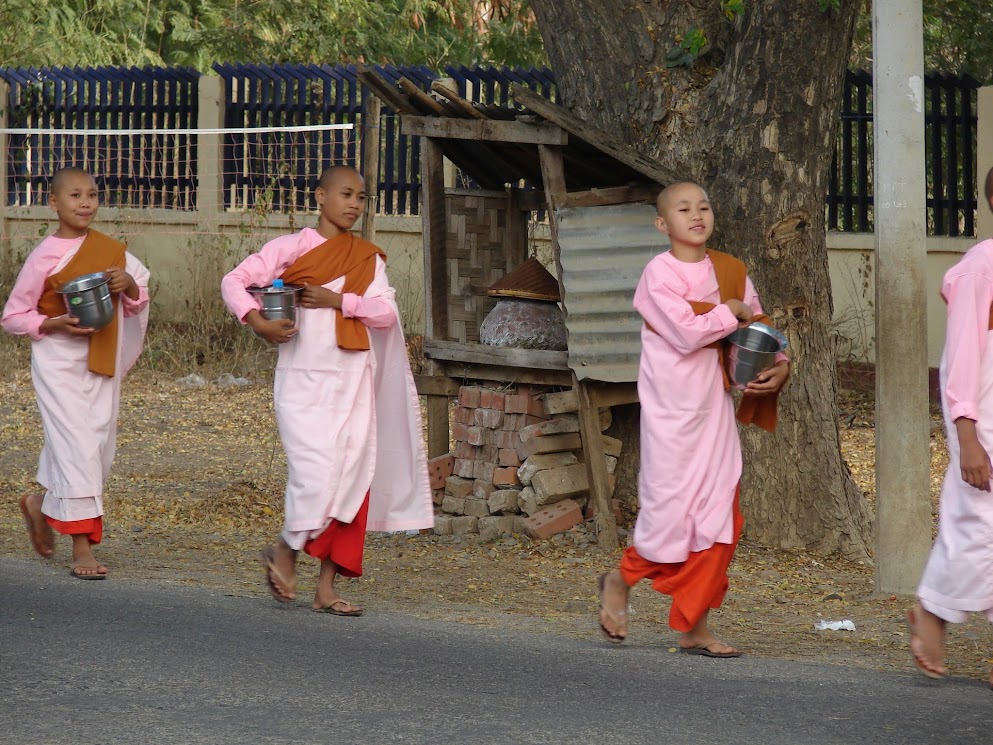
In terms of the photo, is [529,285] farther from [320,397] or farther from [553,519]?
[320,397]

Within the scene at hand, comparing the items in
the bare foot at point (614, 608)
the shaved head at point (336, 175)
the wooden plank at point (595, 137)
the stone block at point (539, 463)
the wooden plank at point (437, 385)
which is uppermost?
the wooden plank at point (595, 137)

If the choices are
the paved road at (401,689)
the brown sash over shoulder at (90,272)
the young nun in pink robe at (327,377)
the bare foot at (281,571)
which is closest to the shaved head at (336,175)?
the young nun in pink robe at (327,377)

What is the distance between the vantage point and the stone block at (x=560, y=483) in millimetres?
8141

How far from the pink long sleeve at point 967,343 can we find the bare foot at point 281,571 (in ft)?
9.18

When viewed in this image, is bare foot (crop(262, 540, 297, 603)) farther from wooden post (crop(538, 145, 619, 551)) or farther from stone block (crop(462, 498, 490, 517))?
stone block (crop(462, 498, 490, 517))

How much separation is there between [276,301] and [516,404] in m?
2.36

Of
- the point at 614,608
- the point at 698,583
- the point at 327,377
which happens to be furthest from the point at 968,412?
the point at 327,377

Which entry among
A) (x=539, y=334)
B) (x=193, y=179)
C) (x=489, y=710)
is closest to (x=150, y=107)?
(x=193, y=179)

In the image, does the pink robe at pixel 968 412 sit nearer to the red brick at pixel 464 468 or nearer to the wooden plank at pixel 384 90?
the wooden plank at pixel 384 90

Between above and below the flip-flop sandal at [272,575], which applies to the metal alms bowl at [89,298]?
above

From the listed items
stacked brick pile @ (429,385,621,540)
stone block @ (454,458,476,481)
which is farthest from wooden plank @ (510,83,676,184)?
stone block @ (454,458,476,481)

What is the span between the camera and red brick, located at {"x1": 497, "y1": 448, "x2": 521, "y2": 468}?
8312 mm

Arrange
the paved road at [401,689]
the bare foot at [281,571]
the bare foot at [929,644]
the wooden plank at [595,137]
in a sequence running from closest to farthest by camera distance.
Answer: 1. the paved road at [401,689]
2. the bare foot at [929,644]
3. the bare foot at [281,571]
4. the wooden plank at [595,137]

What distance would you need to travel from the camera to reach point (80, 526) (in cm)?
702
